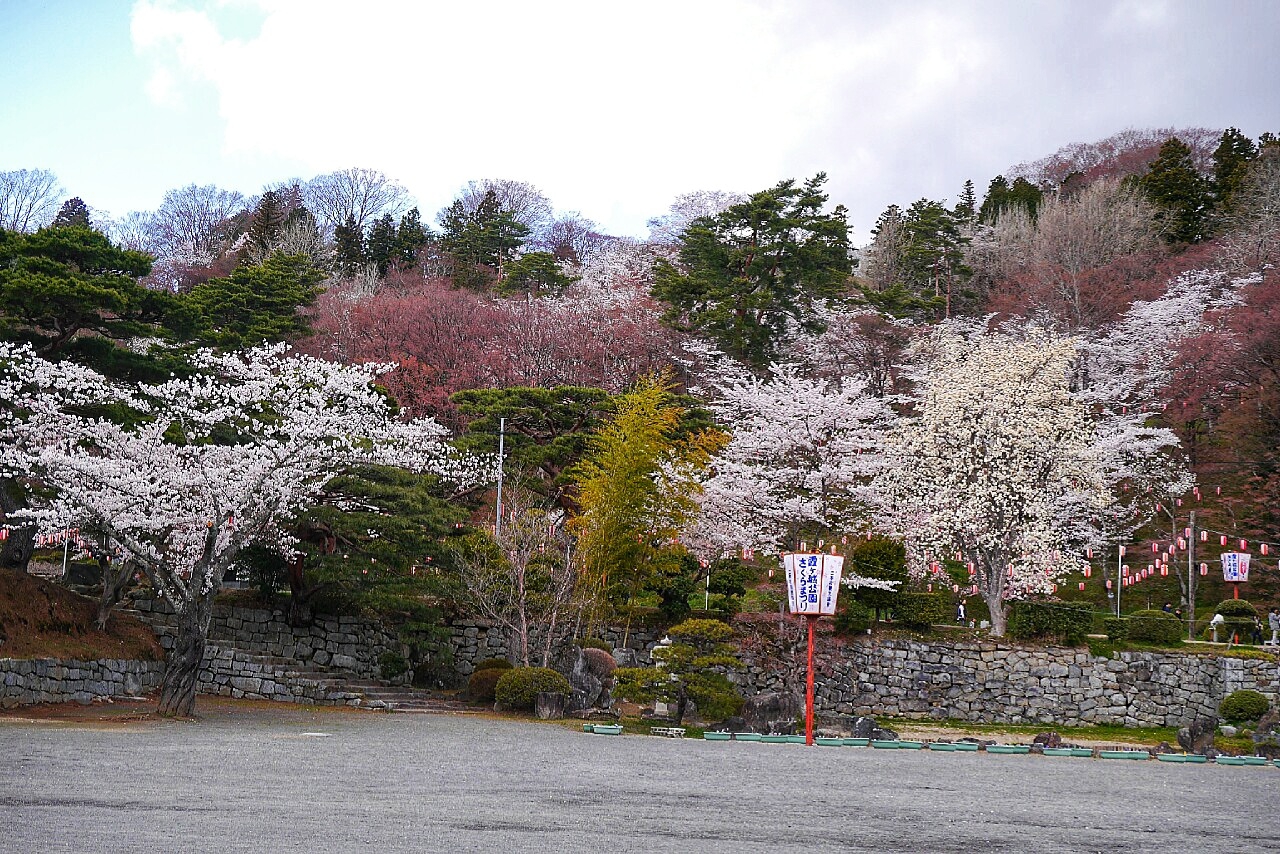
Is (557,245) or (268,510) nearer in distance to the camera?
(268,510)

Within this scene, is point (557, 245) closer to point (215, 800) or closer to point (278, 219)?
point (278, 219)

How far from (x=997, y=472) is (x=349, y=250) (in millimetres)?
33675

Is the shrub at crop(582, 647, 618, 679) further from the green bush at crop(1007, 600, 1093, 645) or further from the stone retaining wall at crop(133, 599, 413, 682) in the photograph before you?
the green bush at crop(1007, 600, 1093, 645)

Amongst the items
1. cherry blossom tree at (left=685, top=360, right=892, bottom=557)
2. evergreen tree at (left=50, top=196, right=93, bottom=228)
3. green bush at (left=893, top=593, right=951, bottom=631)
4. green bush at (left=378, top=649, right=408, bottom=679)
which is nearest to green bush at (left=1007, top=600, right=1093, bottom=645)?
green bush at (left=893, top=593, right=951, bottom=631)

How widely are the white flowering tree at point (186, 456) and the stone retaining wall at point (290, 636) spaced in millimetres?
2411

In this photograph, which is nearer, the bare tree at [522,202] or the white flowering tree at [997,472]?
the white flowering tree at [997,472]

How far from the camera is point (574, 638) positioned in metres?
20.8

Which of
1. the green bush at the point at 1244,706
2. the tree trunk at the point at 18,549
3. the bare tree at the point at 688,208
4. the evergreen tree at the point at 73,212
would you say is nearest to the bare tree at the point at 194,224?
the evergreen tree at the point at 73,212

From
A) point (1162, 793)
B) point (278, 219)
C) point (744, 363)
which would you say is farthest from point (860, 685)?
point (278, 219)

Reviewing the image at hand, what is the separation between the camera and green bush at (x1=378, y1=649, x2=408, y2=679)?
20.8 meters

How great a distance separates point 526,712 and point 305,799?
1095 cm

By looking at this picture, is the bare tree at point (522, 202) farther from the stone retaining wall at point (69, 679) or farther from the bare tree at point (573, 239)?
the stone retaining wall at point (69, 679)

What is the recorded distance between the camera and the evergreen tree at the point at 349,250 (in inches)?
1841

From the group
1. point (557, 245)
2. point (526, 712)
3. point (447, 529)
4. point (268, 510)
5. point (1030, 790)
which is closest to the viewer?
point (1030, 790)
